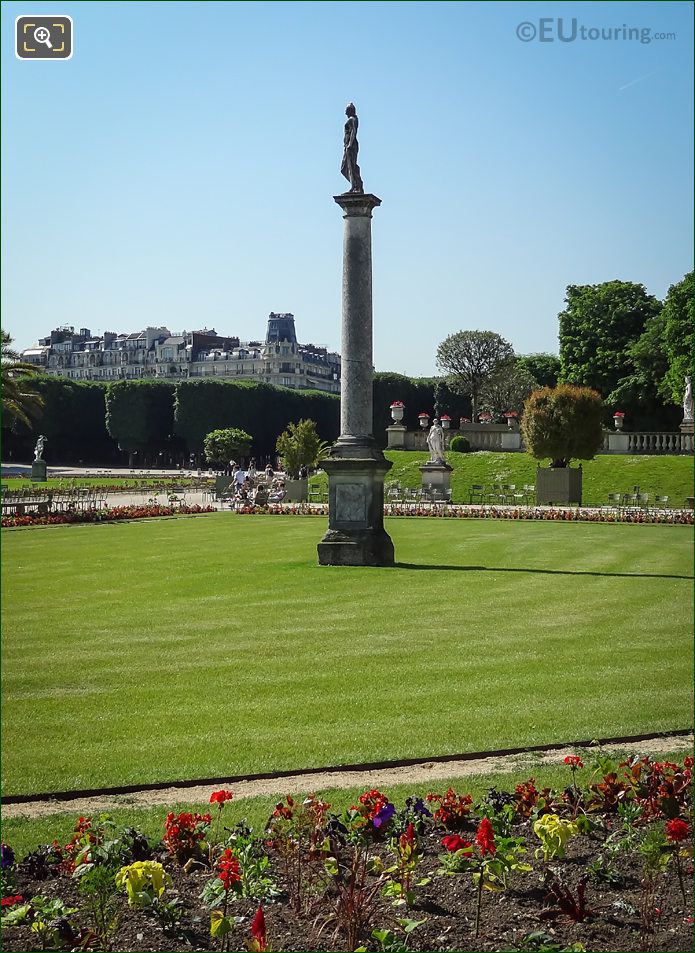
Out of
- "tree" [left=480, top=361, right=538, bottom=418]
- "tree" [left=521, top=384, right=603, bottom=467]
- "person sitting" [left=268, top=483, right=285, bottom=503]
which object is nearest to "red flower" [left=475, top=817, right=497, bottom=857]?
"person sitting" [left=268, top=483, right=285, bottom=503]

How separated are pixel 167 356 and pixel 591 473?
99.1 metres

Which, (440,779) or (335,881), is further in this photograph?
(440,779)

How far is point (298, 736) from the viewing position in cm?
699

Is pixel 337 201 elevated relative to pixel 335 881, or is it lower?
elevated

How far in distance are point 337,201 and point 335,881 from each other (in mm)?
14743

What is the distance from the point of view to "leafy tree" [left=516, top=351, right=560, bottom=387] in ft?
261

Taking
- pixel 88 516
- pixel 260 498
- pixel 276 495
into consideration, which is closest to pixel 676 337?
pixel 276 495

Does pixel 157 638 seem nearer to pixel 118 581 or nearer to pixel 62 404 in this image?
pixel 118 581

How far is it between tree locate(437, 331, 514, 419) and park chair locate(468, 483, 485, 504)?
1432 inches

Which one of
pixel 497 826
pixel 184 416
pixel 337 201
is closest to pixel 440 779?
pixel 497 826

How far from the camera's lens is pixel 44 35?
4484 mm

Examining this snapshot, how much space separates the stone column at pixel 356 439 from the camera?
17594 mm

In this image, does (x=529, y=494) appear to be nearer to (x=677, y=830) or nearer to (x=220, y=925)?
(x=677, y=830)

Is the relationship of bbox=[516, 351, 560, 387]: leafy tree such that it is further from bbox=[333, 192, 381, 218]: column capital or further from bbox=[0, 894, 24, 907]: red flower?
bbox=[0, 894, 24, 907]: red flower
